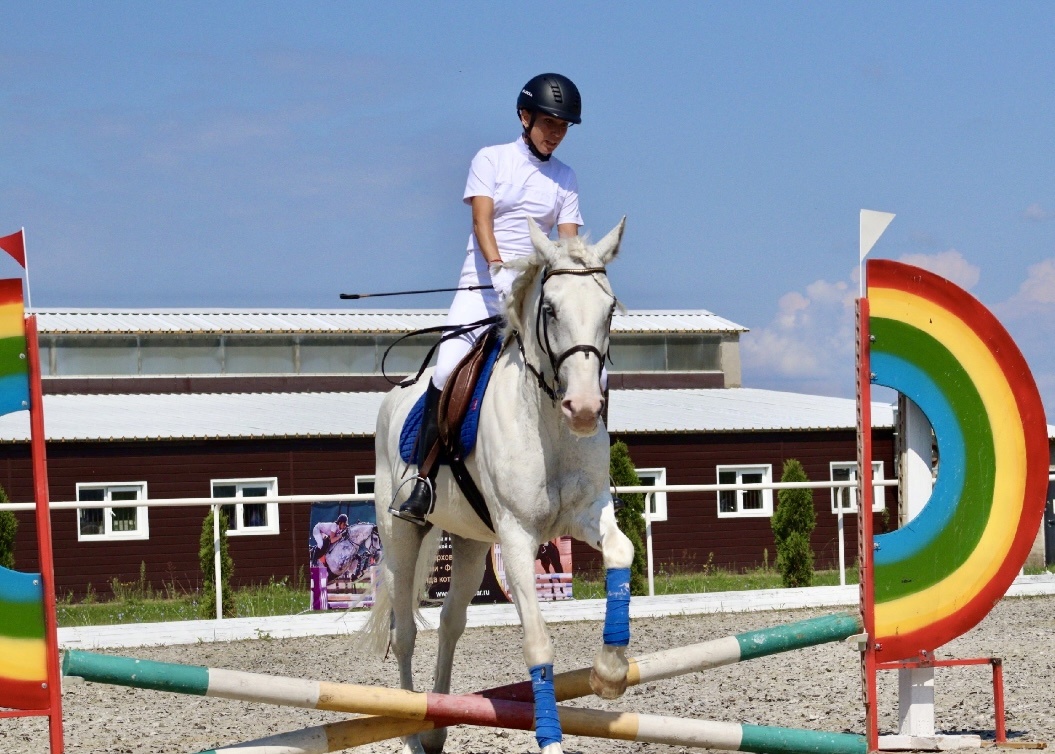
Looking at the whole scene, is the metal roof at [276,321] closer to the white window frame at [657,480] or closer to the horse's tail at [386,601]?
the white window frame at [657,480]

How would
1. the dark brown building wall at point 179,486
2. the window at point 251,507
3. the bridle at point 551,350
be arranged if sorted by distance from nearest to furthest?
the bridle at point 551,350 → the dark brown building wall at point 179,486 → the window at point 251,507

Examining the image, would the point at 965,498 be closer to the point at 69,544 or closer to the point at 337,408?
the point at 69,544

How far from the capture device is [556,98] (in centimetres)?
567

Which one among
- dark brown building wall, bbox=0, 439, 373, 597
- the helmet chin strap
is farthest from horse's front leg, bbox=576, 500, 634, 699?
dark brown building wall, bbox=0, 439, 373, 597

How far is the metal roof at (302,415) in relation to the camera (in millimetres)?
22922

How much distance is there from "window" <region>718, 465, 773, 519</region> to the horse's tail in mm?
18807

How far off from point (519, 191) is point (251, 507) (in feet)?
60.3

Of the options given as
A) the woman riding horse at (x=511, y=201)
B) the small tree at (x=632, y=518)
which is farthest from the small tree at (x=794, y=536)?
the woman riding horse at (x=511, y=201)

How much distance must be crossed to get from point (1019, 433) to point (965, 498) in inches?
14.7

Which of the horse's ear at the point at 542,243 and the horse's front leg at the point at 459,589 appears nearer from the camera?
the horse's ear at the point at 542,243

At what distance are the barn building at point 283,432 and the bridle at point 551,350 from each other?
14.7 m

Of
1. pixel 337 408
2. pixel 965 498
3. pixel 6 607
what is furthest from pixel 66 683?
pixel 337 408

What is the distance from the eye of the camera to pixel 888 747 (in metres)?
5.90

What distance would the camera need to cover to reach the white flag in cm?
581
